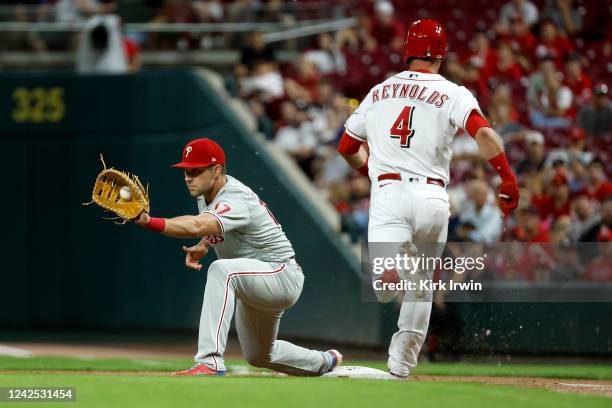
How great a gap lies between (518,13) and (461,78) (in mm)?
2536

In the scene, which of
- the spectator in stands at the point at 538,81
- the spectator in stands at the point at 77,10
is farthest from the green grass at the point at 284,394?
the spectator in stands at the point at 77,10

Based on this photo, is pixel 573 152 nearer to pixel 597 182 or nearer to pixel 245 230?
pixel 597 182

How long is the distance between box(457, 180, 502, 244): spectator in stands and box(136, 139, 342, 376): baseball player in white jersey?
130 inches

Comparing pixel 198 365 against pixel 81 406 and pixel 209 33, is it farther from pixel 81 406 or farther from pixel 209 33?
pixel 209 33

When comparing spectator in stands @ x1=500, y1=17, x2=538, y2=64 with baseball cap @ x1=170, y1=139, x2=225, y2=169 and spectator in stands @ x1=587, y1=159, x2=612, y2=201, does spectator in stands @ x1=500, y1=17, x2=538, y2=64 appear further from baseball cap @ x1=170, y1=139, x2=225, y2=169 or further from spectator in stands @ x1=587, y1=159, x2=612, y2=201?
baseball cap @ x1=170, y1=139, x2=225, y2=169

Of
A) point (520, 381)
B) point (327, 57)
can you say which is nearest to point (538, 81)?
point (327, 57)

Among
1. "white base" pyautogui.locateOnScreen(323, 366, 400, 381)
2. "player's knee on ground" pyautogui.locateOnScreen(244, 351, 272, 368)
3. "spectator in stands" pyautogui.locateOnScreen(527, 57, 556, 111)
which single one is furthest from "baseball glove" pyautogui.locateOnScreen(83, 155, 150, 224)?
"spectator in stands" pyautogui.locateOnScreen(527, 57, 556, 111)

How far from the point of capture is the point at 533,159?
11.5m

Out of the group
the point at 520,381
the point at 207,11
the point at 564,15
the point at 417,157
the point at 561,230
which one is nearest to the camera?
the point at 417,157

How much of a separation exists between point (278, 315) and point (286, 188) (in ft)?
15.2

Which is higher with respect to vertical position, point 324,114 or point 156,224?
point 324,114

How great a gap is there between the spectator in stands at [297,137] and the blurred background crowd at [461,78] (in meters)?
0.01

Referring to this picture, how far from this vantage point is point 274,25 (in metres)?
14.9

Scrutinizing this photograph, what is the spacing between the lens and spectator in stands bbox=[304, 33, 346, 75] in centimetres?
1430
